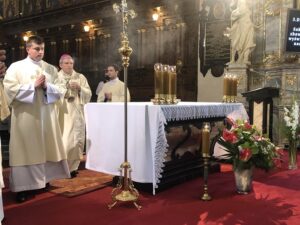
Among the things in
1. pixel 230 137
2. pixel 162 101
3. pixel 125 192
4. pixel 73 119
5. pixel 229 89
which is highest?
pixel 229 89

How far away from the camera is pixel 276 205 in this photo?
375 cm

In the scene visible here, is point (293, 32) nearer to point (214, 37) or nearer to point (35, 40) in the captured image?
point (214, 37)

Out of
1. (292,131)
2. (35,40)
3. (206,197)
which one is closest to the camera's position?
(206,197)

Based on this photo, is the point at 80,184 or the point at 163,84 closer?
the point at 163,84

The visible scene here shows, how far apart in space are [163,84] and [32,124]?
1.58 meters

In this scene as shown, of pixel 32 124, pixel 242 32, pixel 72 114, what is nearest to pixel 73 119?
pixel 72 114

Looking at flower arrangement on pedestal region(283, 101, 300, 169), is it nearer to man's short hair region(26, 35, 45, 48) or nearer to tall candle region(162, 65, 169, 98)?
tall candle region(162, 65, 169, 98)

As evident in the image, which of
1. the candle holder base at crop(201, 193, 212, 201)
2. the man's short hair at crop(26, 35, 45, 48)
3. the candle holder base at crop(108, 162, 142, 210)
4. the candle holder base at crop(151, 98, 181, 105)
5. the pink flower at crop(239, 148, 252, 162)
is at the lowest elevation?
the candle holder base at crop(201, 193, 212, 201)

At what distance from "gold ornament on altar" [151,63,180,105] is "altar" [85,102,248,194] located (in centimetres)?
13

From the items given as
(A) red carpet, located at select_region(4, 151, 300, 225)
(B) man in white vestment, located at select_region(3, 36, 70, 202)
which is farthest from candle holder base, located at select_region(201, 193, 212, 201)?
(B) man in white vestment, located at select_region(3, 36, 70, 202)

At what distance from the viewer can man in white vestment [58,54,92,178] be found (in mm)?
5246

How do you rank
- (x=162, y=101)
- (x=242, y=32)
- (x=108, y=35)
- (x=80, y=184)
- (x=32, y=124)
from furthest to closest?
(x=108, y=35), (x=242, y=32), (x=80, y=184), (x=162, y=101), (x=32, y=124)

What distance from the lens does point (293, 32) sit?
7344 mm

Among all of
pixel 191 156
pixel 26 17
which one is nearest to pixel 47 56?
pixel 26 17
